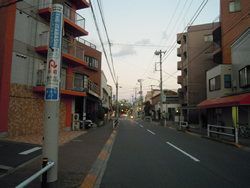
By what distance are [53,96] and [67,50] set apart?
13530mm

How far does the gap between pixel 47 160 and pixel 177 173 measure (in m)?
3.72

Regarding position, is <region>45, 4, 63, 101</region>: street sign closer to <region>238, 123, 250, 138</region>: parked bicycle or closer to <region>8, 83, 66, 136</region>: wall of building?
<region>8, 83, 66, 136</region>: wall of building

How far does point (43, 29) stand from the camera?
13500mm

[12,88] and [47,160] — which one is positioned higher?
[12,88]

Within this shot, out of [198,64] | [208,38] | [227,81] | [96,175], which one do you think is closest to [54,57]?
[96,175]

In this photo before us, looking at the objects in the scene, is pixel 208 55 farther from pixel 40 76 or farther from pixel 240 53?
pixel 40 76

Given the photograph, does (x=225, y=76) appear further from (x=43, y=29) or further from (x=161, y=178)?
(x=43, y=29)

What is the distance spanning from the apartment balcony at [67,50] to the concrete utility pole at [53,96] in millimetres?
9453

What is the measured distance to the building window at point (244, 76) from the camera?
13684mm

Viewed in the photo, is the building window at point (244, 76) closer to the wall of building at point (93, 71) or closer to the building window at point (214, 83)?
the building window at point (214, 83)

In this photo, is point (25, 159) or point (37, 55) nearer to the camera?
point (25, 159)

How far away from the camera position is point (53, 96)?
139 inches

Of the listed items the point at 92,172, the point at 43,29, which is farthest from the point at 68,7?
the point at 92,172

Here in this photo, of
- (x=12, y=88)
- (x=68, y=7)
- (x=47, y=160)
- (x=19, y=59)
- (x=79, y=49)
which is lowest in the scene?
(x=47, y=160)
